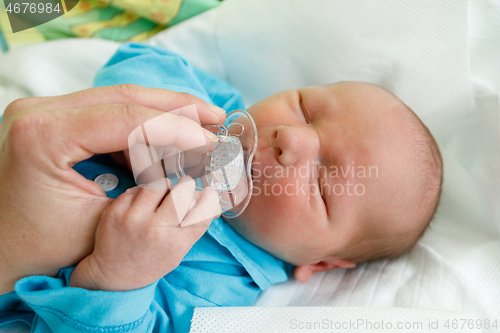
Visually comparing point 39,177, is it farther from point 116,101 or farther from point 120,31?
point 120,31

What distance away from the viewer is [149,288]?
34.2 inches

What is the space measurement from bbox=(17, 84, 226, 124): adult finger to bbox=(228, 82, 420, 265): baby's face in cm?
23

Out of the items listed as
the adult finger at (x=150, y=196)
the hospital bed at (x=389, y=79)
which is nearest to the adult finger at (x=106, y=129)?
the adult finger at (x=150, y=196)

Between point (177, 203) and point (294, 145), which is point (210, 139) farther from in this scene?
point (294, 145)

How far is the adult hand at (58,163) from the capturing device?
2.43 feet

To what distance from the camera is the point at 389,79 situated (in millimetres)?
1465

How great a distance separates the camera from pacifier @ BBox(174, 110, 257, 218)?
3.08 feet

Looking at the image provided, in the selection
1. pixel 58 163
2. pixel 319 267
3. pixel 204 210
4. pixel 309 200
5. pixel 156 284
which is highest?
pixel 58 163

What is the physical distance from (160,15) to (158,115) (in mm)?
1110

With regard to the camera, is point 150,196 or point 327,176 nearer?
point 150,196

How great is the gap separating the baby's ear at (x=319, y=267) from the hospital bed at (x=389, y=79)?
1.8 inches

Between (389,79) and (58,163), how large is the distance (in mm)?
1236

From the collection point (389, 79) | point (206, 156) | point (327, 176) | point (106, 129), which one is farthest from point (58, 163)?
point (389, 79)

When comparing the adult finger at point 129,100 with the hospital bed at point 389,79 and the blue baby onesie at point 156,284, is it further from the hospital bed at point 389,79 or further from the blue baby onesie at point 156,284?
the hospital bed at point 389,79
